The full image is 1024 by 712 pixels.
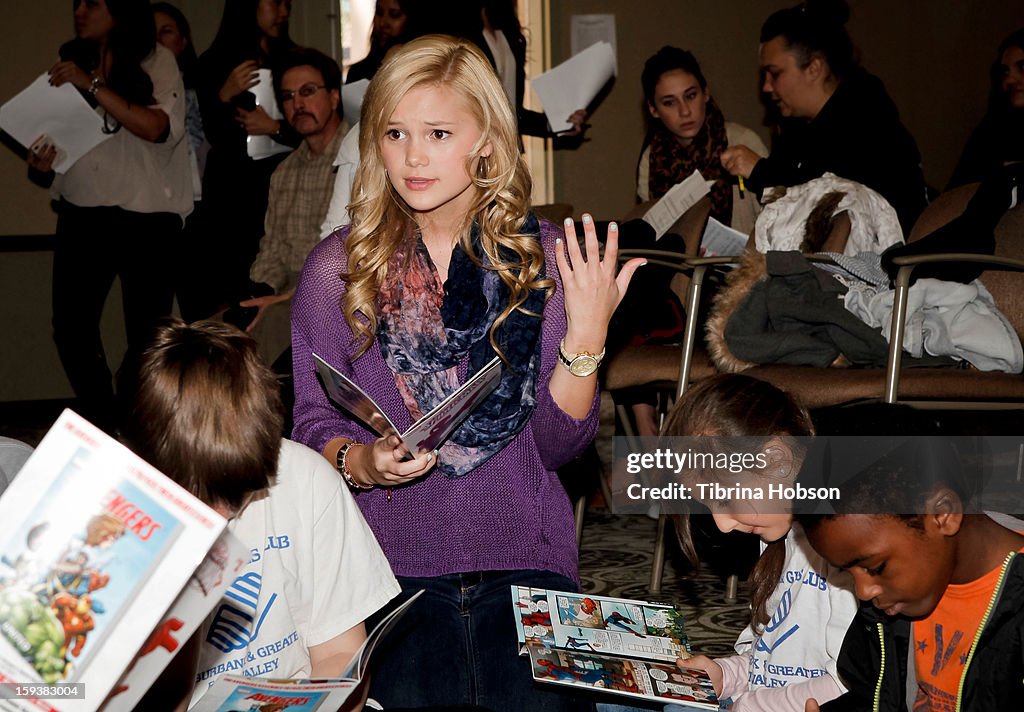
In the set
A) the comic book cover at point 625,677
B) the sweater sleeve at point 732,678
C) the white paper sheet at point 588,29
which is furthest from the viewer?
the white paper sheet at point 588,29

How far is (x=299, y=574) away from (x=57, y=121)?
12.3 feet

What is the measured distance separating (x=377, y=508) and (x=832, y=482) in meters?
0.76

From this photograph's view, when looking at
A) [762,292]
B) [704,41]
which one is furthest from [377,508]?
[704,41]

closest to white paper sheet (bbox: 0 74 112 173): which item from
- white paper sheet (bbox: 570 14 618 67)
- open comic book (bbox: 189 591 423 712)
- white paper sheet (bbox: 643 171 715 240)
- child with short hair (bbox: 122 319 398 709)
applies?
white paper sheet (bbox: 643 171 715 240)

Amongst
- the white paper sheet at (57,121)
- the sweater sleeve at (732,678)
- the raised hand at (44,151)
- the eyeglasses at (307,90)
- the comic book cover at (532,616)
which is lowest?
the sweater sleeve at (732,678)

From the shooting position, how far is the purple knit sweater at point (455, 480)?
1.79 metres

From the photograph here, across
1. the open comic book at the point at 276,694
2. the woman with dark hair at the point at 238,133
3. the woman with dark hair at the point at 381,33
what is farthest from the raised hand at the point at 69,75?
the open comic book at the point at 276,694

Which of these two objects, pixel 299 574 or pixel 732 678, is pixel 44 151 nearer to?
pixel 299 574

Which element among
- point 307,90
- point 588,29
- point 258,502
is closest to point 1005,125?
point 588,29

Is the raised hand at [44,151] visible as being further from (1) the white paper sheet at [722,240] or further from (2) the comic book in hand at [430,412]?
(2) the comic book in hand at [430,412]

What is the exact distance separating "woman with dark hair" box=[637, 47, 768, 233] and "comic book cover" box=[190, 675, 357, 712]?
136 inches

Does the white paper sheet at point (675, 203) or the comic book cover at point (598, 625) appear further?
the white paper sheet at point (675, 203)

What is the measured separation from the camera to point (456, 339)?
185cm

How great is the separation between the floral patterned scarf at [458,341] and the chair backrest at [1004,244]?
5.38 ft
